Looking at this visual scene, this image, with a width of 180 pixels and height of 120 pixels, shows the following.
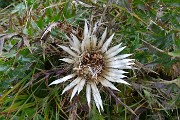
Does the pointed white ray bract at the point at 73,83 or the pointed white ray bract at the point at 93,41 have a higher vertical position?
the pointed white ray bract at the point at 93,41

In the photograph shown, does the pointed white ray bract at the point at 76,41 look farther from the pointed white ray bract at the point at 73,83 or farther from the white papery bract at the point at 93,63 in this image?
the pointed white ray bract at the point at 73,83

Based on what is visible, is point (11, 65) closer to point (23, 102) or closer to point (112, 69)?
point (23, 102)

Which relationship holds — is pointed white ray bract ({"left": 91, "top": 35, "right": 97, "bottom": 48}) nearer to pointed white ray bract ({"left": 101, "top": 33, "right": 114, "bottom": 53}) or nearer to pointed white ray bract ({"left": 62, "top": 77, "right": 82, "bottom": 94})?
pointed white ray bract ({"left": 101, "top": 33, "right": 114, "bottom": 53})

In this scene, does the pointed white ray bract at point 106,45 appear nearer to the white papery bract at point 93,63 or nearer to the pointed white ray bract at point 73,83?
the white papery bract at point 93,63

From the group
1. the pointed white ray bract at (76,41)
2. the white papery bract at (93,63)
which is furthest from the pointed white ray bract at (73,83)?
the pointed white ray bract at (76,41)

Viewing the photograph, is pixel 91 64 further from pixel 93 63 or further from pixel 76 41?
pixel 76 41

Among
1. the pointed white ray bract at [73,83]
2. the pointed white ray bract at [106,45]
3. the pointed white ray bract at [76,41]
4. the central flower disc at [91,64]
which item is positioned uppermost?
the pointed white ray bract at [76,41]

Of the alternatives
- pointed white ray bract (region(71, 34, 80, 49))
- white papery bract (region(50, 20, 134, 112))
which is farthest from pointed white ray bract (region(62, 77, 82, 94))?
pointed white ray bract (region(71, 34, 80, 49))

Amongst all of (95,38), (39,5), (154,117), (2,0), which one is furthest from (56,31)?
(2,0)
